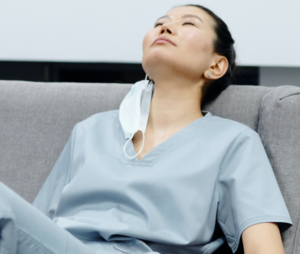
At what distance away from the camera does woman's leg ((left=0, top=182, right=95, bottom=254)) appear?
60 cm

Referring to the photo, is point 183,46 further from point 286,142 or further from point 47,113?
point 47,113

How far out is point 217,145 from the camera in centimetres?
103

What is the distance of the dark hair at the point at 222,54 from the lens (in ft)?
4.00

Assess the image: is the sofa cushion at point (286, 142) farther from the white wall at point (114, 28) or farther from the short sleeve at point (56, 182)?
the short sleeve at point (56, 182)

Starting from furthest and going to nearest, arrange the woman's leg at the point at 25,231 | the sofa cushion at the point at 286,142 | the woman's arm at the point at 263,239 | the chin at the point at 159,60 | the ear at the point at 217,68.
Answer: the ear at the point at 217,68, the chin at the point at 159,60, the sofa cushion at the point at 286,142, the woman's arm at the point at 263,239, the woman's leg at the point at 25,231

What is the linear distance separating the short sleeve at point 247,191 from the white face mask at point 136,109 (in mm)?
281

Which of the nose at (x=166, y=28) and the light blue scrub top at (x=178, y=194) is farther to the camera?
the nose at (x=166, y=28)

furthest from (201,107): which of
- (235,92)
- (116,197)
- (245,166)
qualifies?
(116,197)

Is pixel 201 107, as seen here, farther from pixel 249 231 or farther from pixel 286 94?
pixel 249 231

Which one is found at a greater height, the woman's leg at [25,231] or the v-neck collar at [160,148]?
the woman's leg at [25,231]

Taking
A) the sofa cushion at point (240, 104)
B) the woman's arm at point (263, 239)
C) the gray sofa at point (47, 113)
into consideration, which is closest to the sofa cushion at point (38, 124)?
the gray sofa at point (47, 113)

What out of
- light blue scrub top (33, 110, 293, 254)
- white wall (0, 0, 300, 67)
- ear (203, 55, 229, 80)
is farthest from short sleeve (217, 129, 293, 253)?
white wall (0, 0, 300, 67)

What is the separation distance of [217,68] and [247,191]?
46 centimetres

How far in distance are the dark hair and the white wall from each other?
29cm
